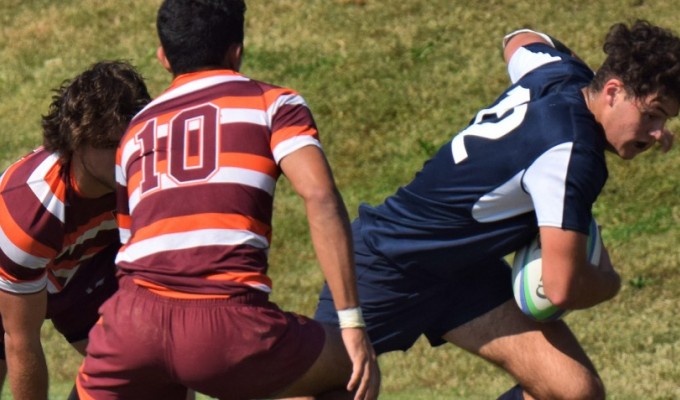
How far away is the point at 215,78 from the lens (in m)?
4.54

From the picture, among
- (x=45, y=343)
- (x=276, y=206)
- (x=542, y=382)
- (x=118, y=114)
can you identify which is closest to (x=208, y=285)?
(x=118, y=114)


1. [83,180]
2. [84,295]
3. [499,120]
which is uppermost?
[499,120]

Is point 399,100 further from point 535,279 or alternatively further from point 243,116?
point 243,116

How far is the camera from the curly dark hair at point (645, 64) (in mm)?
4957

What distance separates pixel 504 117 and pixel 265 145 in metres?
1.16

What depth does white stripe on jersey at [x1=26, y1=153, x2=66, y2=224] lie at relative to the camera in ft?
17.9

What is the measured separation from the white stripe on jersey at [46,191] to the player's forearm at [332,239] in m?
1.51

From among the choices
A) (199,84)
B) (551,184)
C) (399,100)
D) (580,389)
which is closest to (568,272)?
(551,184)

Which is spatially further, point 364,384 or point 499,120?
point 499,120

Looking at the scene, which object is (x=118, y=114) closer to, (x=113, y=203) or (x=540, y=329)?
(x=113, y=203)

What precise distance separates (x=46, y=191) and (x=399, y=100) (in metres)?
8.12

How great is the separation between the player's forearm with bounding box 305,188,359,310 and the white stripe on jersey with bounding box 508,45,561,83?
63.2 inches

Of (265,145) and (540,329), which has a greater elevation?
(265,145)

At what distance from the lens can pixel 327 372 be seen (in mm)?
4453
